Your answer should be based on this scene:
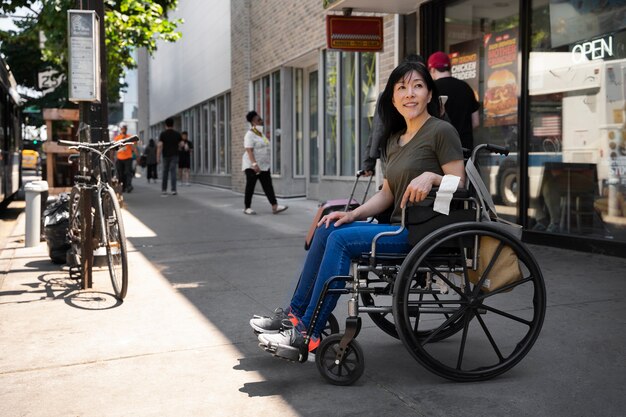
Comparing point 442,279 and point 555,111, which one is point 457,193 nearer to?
point 442,279

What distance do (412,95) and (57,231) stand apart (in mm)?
4443

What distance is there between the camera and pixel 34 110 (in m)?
34.2

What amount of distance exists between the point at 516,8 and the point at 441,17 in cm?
167

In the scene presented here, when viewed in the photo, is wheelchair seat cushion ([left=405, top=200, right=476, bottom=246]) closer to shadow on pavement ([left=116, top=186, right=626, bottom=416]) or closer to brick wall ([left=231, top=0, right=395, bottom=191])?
shadow on pavement ([left=116, top=186, right=626, bottom=416])

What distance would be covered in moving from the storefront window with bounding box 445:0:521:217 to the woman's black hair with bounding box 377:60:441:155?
4.74 metres

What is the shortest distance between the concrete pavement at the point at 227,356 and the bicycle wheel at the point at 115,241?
5.9 inches

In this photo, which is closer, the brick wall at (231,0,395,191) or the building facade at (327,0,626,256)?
the building facade at (327,0,626,256)

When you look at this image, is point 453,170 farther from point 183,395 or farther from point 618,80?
point 618,80

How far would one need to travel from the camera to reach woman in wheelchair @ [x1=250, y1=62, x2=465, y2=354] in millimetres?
3420

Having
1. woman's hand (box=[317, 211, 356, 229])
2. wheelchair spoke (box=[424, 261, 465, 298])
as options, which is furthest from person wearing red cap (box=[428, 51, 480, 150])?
wheelchair spoke (box=[424, 261, 465, 298])

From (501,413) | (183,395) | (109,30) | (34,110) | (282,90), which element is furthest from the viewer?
(34,110)

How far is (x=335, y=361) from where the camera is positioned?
134 inches

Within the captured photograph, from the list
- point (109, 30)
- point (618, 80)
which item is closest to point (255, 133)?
point (109, 30)

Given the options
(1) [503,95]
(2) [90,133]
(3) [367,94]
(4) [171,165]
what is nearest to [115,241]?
(2) [90,133]
